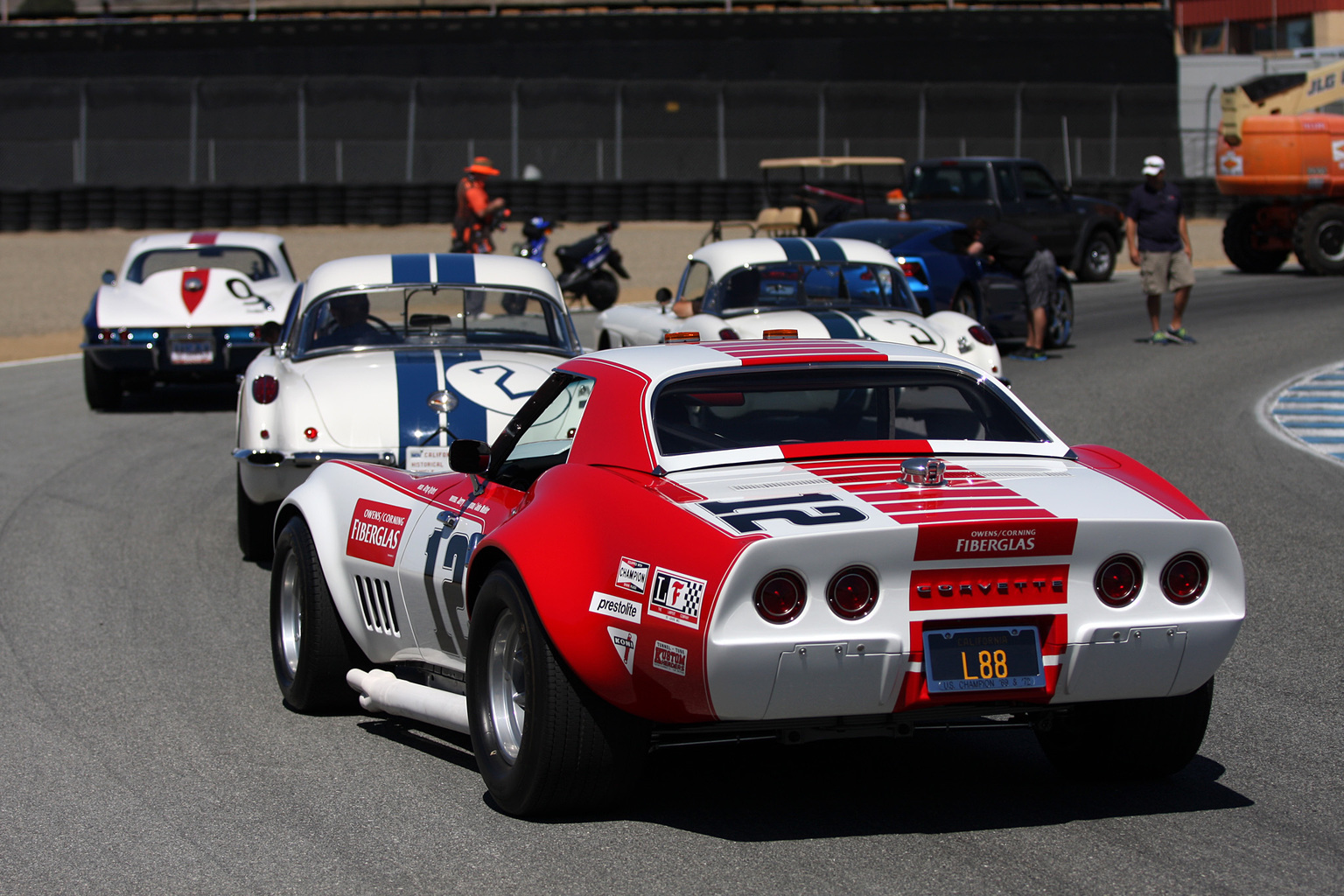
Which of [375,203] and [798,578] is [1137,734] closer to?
[798,578]

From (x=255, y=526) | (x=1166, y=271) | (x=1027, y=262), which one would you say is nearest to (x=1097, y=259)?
(x=1166, y=271)

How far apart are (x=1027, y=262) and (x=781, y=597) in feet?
39.9

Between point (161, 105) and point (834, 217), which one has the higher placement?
point (161, 105)

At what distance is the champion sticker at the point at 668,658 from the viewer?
3756 millimetres

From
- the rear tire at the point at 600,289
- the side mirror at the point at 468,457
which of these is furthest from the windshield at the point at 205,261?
the side mirror at the point at 468,457

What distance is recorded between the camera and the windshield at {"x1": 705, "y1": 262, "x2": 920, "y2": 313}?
11.6 meters

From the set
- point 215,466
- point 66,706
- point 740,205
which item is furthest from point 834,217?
point 66,706

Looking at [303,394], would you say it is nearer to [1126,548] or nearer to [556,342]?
[556,342]

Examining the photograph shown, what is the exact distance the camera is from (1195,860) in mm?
3883

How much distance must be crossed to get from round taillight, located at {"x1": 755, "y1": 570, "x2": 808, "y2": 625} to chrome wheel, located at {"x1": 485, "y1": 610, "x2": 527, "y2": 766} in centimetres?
85

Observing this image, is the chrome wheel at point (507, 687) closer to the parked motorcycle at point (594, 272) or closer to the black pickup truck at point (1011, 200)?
the parked motorcycle at point (594, 272)

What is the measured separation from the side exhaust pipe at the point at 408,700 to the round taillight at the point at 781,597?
119 centimetres

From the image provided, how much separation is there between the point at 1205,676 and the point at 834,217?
20.1 metres

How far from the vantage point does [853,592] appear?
3.80m
